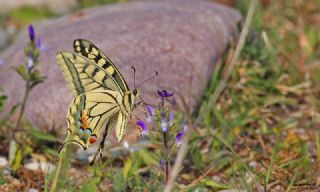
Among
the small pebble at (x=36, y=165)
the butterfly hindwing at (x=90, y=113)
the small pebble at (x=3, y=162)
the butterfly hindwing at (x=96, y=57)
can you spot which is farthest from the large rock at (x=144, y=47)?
the butterfly hindwing at (x=96, y=57)

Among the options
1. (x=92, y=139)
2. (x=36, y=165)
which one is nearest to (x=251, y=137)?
(x=36, y=165)

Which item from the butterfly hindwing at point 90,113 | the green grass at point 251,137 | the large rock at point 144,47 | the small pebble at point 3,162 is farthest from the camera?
the large rock at point 144,47

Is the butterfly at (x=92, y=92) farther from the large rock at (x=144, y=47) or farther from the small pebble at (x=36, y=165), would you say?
the large rock at (x=144, y=47)

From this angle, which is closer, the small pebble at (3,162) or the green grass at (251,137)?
the green grass at (251,137)

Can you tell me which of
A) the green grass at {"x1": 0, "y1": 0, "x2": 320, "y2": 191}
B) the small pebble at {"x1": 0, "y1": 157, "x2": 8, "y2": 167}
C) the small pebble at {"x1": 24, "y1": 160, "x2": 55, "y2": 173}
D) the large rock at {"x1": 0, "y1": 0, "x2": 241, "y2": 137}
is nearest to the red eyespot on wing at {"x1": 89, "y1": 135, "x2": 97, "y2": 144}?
the green grass at {"x1": 0, "y1": 0, "x2": 320, "y2": 191}

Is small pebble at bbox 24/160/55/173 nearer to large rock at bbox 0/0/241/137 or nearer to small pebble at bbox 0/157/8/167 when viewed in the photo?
small pebble at bbox 0/157/8/167

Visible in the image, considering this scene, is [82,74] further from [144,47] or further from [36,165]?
[144,47]

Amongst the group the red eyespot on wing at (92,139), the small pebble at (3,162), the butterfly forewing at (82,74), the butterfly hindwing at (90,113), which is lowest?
the small pebble at (3,162)
